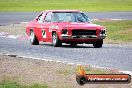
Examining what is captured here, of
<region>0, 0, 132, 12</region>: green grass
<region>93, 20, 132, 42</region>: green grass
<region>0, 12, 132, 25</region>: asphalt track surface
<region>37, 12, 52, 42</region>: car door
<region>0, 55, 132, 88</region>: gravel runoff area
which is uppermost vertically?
<region>0, 55, 132, 88</region>: gravel runoff area

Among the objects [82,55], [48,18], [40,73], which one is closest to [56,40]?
[48,18]

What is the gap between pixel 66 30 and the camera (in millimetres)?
Result: 22203

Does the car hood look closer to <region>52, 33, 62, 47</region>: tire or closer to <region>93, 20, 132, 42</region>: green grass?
<region>52, 33, 62, 47</region>: tire

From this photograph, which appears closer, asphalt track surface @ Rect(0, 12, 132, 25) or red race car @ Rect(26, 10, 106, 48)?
red race car @ Rect(26, 10, 106, 48)

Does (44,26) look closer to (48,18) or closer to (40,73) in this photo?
(48,18)

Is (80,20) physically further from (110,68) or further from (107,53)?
(110,68)

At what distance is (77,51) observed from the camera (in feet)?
67.8

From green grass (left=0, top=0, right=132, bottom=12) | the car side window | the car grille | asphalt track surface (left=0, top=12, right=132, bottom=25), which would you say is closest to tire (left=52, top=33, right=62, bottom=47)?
the car grille

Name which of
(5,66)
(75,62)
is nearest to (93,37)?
(75,62)

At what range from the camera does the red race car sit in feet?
72.8

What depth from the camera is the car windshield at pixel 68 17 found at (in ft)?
76.8

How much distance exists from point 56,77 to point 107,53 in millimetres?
6344

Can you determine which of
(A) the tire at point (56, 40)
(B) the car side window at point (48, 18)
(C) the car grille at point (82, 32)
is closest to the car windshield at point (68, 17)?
(B) the car side window at point (48, 18)

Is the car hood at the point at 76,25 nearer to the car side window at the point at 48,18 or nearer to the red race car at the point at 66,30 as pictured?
the red race car at the point at 66,30
